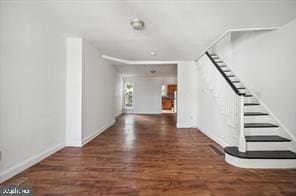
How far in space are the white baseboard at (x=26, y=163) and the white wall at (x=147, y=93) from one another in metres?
7.79

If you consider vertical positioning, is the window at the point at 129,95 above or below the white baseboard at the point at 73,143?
above

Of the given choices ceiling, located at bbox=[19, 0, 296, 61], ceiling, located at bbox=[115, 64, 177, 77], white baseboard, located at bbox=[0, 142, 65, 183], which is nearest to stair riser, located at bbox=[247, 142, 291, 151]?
ceiling, located at bbox=[19, 0, 296, 61]

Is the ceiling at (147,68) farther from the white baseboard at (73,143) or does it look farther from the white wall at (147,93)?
the white baseboard at (73,143)

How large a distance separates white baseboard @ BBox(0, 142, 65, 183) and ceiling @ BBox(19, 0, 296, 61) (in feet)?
7.45

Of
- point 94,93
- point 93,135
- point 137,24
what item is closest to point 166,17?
point 137,24

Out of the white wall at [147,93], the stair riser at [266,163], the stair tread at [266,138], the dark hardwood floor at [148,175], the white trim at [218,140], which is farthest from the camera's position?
the white wall at [147,93]

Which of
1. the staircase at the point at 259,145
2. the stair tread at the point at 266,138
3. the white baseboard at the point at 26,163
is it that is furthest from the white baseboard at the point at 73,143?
the stair tread at the point at 266,138

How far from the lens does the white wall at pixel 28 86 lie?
2377mm

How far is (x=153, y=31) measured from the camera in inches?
133

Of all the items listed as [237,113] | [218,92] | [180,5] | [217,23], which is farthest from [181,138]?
[180,5]

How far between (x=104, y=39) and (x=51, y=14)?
1.20 m

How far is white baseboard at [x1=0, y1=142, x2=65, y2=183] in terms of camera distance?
2.38 metres

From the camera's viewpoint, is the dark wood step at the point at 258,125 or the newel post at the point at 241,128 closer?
the newel post at the point at 241,128

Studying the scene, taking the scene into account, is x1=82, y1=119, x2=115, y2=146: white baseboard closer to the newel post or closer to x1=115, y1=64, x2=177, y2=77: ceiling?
x1=115, y1=64, x2=177, y2=77: ceiling
